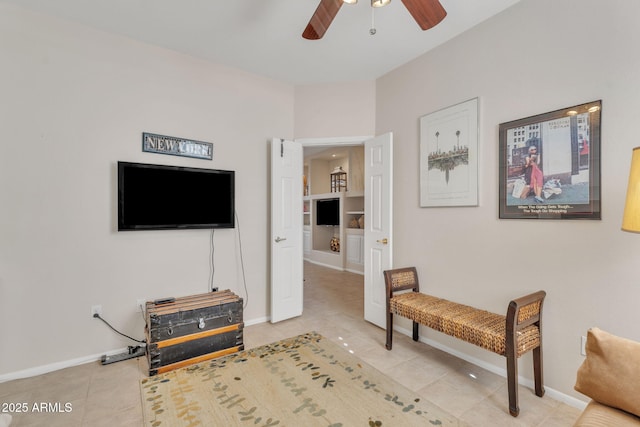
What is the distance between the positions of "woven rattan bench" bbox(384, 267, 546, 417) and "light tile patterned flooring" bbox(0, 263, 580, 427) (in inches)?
6.5

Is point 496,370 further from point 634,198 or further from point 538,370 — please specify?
point 634,198

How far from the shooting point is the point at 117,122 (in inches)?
103

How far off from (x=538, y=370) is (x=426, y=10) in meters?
2.43

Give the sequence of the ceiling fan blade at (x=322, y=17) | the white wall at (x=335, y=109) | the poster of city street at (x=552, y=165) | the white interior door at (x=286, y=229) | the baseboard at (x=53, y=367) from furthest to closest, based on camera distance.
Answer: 1. the white wall at (x=335, y=109)
2. the white interior door at (x=286, y=229)
3. the baseboard at (x=53, y=367)
4. the poster of city street at (x=552, y=165)
5. the ceiling fan blade at (x=322, y=17)

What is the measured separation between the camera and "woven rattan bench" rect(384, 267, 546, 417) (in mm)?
1831

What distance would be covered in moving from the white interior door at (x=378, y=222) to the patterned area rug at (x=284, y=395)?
88 cm

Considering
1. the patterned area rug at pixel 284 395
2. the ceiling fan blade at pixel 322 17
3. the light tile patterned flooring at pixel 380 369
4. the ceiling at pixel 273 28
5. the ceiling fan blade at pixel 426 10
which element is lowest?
the light tile patterned flooring at pixel 380 369

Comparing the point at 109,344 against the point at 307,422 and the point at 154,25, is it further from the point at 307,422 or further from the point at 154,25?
the point at 154,25

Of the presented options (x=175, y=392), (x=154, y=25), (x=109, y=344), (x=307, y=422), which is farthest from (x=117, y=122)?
(x=307, y=422)

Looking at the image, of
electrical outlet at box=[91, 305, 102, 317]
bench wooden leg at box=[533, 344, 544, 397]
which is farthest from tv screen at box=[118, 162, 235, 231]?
bench wooden leg at box=[533, 344, 544, 397]

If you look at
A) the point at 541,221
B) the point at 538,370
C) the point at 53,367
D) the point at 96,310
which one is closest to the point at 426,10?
the point at 541,221

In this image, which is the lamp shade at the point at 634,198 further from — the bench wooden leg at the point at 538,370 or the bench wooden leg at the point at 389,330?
the bench wooden leg at the point at 389,330

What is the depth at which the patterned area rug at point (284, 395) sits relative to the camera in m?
1.77

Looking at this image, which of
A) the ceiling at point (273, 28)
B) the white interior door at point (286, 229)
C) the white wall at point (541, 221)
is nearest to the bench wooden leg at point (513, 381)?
the white wall at point (541, 221)
